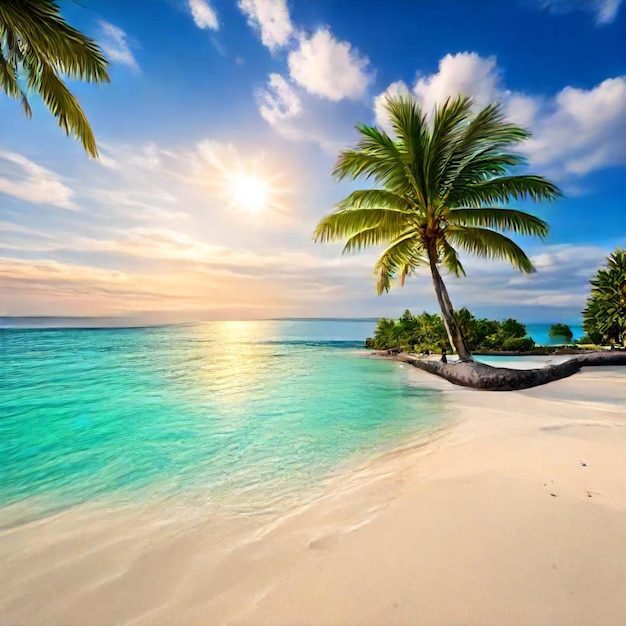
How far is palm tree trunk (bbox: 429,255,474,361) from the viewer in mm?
9641

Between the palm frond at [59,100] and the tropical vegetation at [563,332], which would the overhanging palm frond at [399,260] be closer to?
the palm frond at [59,100]

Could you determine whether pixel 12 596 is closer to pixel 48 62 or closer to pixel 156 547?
pixel 156 547

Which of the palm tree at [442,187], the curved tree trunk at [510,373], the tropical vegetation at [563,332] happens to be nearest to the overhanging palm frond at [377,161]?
the palm tree at [442,187]

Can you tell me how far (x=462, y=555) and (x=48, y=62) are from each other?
39.4 ft

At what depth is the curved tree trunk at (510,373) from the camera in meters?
7.60

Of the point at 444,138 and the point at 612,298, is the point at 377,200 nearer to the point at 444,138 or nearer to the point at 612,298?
the point at 444,138

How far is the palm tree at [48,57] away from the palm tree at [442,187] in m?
6.70

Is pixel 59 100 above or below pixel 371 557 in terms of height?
above

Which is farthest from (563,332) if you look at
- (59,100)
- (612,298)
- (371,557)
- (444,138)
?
(59,100)

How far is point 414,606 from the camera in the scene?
1423 mm

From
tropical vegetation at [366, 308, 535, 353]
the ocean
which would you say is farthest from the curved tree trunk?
tropical vegetation at [366, 308, 535, 353]

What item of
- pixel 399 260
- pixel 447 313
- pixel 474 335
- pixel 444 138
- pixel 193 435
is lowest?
pixel 193 435

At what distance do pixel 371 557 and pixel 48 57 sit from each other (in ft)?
37.8

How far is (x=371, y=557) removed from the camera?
69.8 inches
